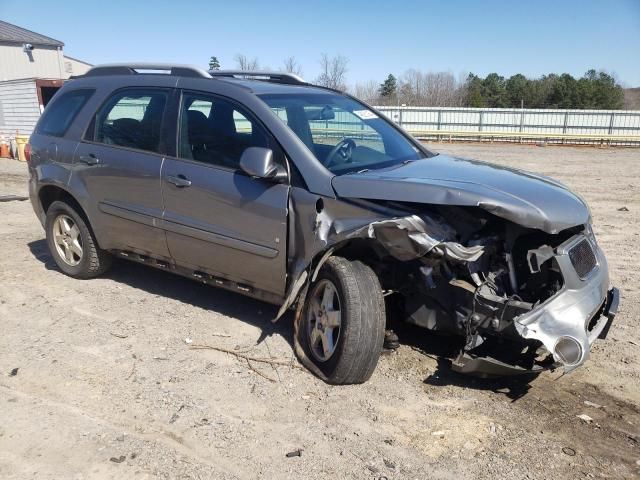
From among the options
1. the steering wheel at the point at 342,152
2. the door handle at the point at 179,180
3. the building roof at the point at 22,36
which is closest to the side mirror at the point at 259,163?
the steering wheel at the point at 342,152

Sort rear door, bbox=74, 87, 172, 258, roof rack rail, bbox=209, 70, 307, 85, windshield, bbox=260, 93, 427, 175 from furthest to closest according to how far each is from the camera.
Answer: roof rack rail, bbox=209, 70, 307, 85 → rear door, bbox=74, 87, 172, 258 → windshield, bbox=260, 93, 427, 175

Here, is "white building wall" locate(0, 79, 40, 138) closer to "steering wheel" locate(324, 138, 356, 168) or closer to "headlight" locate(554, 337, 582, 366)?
"steering wheel" locate(324, 138, 356, 168)

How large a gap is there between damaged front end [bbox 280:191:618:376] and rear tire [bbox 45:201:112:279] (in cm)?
243

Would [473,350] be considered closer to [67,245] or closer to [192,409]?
[192,409]

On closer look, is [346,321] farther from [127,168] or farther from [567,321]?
[127,168]

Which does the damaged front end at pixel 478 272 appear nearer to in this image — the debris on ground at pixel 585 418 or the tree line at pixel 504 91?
the debris on ground at pixel 585 418

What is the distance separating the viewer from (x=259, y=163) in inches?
147

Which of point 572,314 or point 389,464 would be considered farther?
point 572,314

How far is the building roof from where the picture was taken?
114 feet

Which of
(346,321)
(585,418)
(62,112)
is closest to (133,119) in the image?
(62,112)

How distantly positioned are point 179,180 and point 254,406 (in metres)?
1.81

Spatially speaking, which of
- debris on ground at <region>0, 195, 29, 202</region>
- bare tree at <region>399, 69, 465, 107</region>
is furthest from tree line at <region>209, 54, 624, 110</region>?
debris on ground at <region>0, 195, 29, 202</region>

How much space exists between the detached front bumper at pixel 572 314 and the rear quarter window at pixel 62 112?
14.0ft

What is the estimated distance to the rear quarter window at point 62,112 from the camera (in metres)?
5.28
